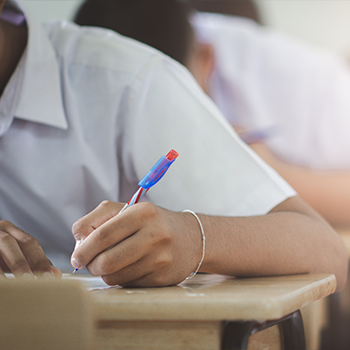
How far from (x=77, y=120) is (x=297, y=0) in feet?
7.88

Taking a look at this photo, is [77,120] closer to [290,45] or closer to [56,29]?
[56,29]

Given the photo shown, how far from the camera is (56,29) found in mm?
950

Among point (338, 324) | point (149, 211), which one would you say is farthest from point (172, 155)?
point (338, 324)

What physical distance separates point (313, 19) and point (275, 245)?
2525 millimetres

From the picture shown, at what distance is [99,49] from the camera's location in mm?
875

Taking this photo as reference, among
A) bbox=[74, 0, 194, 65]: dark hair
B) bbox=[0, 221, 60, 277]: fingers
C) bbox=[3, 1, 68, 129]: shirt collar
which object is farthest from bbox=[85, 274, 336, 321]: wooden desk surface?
bbox=[74, 0, 194, 65]: dark hair

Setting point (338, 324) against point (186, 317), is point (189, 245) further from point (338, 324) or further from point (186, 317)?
point (338, 324)

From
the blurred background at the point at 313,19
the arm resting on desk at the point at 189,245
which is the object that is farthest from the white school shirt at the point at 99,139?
the blurred background at the point at 313,19

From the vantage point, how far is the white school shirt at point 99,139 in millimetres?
777

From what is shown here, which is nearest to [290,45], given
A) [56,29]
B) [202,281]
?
[56,29]

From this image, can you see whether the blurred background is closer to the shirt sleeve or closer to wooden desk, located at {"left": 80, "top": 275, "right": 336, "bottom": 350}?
the shirt sleeve

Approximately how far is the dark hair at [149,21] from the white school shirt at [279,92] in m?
0.82

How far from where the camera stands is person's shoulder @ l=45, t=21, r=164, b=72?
845mm

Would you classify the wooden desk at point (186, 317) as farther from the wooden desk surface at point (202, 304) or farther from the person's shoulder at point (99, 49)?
the person's shoulder at point (99, 49)
